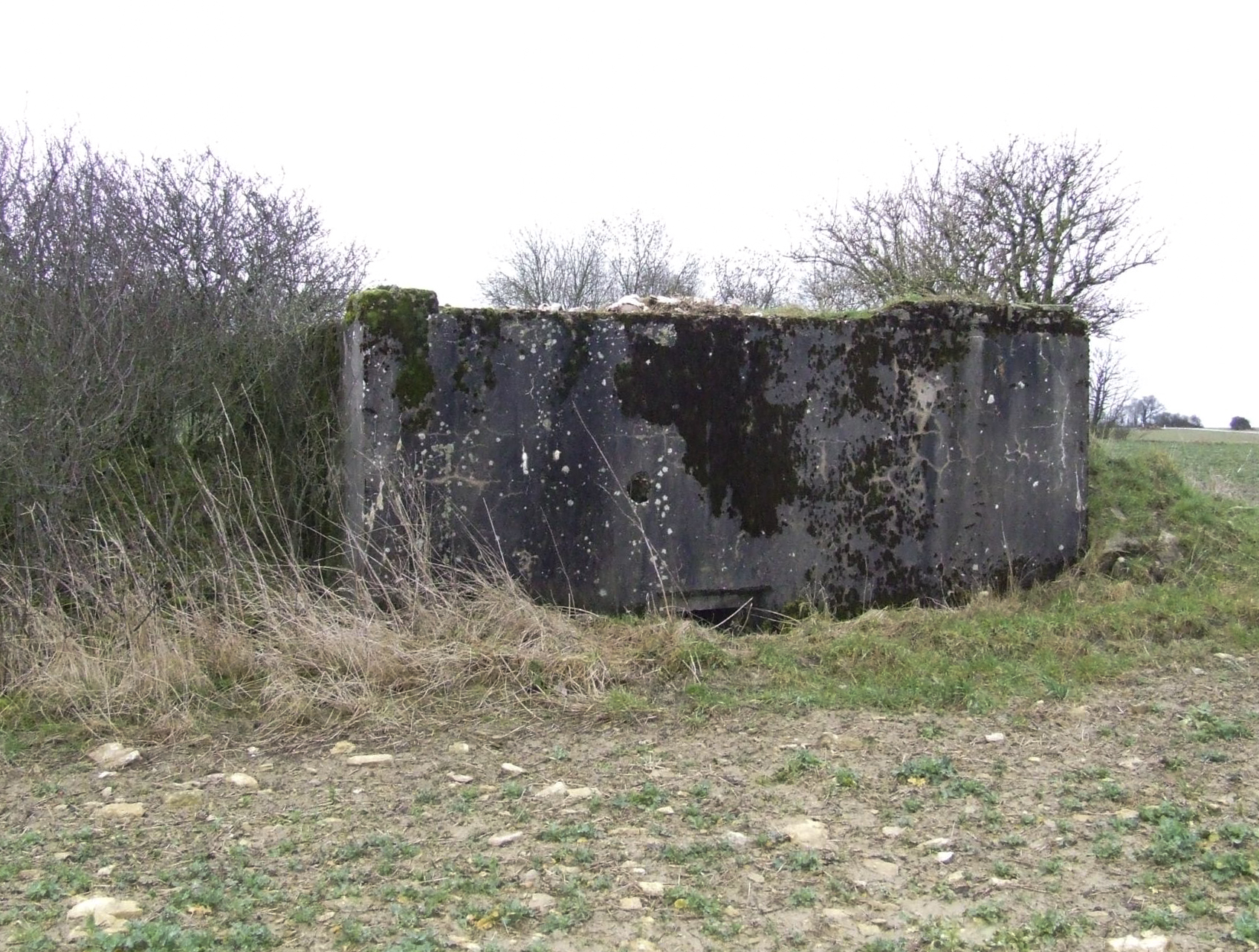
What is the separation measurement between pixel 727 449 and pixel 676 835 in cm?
291

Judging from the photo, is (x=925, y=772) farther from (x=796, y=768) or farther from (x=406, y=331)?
(x=406, y=331)

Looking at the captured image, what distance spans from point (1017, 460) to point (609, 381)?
2.59m

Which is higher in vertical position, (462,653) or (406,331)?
(406,331)

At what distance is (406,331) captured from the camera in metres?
5.41

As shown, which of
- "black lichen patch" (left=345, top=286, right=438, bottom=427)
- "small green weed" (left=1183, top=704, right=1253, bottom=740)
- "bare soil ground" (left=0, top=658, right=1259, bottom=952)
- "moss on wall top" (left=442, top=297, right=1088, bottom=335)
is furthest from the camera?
"moss on wall top" (left=442, top=297, right=1088, bottom=335)

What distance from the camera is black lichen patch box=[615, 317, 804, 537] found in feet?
18.8

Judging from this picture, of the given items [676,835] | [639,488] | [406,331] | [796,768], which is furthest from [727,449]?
[676,835]

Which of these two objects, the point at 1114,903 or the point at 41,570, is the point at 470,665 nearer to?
the point at 41,570

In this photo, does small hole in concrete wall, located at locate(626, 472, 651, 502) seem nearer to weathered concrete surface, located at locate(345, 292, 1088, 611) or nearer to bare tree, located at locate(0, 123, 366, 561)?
weathered concrete surface, located at locate(345, 292, 1088, 611)

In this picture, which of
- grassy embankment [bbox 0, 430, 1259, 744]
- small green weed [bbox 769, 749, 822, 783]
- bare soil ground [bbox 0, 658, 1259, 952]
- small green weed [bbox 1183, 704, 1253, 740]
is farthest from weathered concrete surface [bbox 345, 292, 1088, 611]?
small green weed [bbox 1183, 704, 1253, 740]

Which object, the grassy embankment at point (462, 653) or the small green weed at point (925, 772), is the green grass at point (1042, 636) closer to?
the grassy embankment at point (462, 653)

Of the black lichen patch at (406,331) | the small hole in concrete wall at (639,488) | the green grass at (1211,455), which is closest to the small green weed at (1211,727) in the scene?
the small hole in concrete wall at (639,488)

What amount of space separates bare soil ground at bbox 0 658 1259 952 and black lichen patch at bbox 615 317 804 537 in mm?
1696

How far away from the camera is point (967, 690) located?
4617 mm
